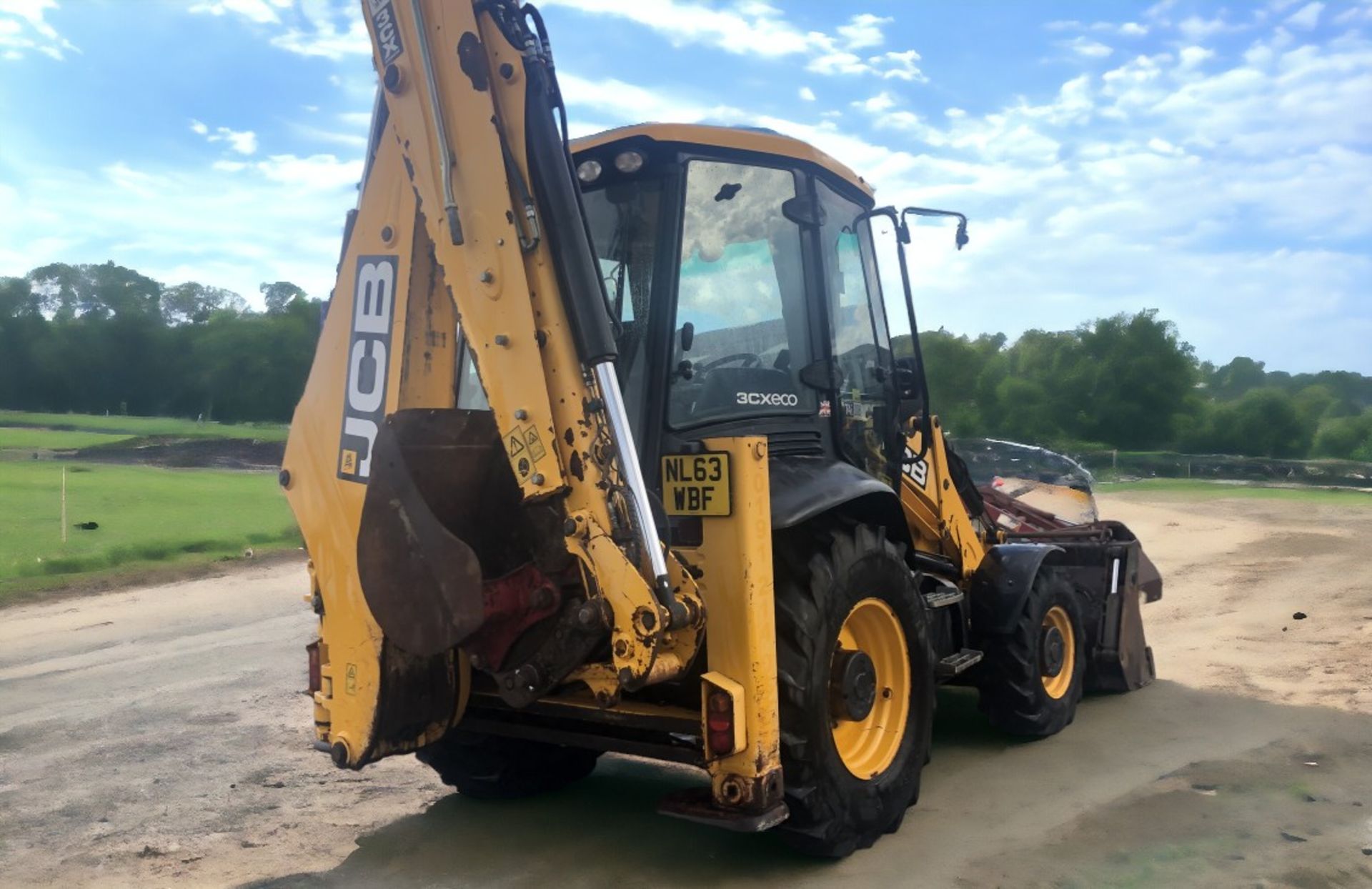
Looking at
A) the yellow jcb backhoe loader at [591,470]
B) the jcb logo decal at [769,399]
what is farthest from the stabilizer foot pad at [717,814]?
the jcb logo decal at [769,399]

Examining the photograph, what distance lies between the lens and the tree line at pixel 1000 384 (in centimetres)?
4191

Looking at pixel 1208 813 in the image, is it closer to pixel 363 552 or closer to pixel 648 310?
pixel 648 310

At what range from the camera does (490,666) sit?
3.87m

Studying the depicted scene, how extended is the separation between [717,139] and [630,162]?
0.39 m

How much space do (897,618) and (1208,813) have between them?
1.60 m

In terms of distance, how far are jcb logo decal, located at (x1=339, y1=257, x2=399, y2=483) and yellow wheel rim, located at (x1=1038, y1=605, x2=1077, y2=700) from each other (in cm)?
393

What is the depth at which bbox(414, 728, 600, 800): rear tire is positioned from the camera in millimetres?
5031

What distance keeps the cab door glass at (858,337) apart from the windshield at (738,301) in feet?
0.89

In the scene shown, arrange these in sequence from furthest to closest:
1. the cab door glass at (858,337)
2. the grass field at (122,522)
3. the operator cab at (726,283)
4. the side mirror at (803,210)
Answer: the grass field at (122,522) < the cab door glass at (858,337) < the side mirror at (803,210) < the operator cab at (726,283)

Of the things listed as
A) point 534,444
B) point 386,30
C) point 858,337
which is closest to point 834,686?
point 534,444

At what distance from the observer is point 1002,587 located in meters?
6.06

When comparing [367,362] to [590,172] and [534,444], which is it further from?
[590,172]

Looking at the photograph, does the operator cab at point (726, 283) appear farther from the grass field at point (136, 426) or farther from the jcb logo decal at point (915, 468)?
the grass field at point (136, 426)

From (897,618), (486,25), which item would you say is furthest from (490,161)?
(897,618)
